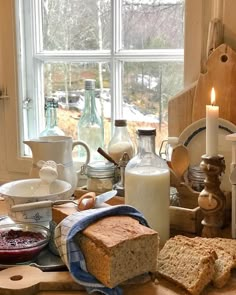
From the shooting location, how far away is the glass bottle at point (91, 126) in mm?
1618

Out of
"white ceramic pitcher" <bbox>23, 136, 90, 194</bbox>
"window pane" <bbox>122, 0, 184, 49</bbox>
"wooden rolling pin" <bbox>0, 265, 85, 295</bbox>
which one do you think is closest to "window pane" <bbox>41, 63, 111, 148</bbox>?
"window pane" <bbox>122, 0, 184, 49</bbox>

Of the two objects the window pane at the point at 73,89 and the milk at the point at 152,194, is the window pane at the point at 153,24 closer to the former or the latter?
the window pane at the point at 73,89

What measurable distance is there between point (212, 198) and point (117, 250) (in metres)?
0.32

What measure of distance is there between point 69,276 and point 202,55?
2.41ft

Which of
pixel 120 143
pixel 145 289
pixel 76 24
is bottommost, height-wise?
pixel 145 289

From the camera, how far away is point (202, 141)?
4.59ft

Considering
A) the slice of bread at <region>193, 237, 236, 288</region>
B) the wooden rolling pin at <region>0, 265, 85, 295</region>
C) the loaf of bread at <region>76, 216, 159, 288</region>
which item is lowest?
the wooden rolling pin at <region>0, 265, 85, 295</region>

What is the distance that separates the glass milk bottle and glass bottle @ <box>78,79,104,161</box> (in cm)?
45

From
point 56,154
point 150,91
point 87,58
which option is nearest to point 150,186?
point 56,154

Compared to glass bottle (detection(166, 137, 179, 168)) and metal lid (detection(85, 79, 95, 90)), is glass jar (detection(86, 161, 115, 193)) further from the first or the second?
metal lid (detection(85, 79, 95, 90))

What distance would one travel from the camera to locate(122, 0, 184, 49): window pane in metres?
1.50

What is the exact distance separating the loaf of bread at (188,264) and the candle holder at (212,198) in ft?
0.36

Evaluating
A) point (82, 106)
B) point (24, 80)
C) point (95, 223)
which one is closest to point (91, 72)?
point (82, 106)

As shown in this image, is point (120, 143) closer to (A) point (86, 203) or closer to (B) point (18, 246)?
(A) point (86, 203)
